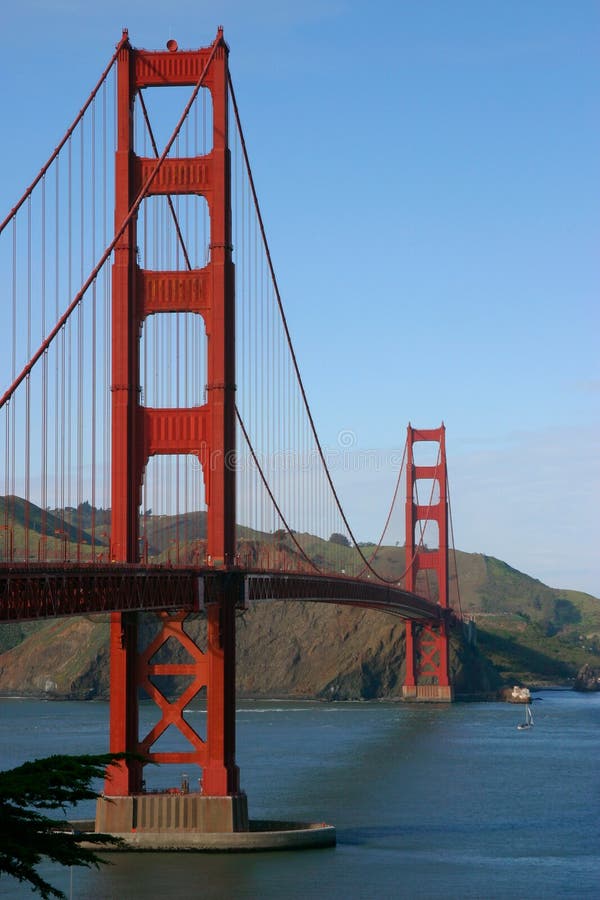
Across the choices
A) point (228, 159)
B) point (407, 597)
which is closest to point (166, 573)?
point (228, 159)

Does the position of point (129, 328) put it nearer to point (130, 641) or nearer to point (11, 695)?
point (130, 641)

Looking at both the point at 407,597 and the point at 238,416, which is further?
the point at 407,597

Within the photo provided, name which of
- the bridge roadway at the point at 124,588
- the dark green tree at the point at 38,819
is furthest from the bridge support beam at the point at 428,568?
the dark green tree at the point at 38,819

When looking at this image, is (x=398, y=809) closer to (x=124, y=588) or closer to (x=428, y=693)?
(x=124, y=588)

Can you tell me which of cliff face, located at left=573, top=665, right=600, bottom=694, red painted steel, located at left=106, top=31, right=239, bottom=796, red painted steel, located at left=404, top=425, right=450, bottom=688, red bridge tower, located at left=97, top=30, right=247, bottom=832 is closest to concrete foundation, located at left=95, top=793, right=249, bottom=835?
red bridge tower, located at left=97, top=30, right=247, bottom=832

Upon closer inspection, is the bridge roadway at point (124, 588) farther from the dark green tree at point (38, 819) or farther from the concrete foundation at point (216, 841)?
the dark green tree at point (38, 819)

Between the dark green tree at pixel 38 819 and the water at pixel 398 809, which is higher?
the dark green tree at pixel 38 819
